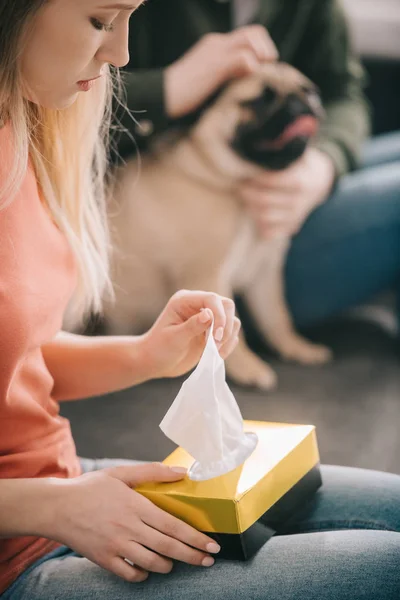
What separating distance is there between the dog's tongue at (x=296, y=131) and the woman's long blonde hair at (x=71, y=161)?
685 mm

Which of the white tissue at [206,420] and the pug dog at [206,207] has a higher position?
the white tissue at [206,420]

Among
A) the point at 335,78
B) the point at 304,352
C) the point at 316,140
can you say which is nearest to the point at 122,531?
the point at 304,352

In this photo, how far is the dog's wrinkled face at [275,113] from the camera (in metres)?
1.41

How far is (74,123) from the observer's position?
710 mm

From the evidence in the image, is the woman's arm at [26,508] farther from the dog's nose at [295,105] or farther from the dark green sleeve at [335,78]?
the dark green sleeve at [335,78]

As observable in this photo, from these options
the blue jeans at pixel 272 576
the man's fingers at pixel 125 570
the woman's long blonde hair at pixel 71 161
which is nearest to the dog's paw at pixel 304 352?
the woman's long blonde hair at pixel 71 161

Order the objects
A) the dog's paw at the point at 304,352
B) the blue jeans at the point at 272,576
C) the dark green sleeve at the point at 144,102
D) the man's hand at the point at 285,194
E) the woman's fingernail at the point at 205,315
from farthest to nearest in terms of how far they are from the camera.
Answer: the dog's paw at the point at 304,352 → the man's hand at the point at 285,194 → the dark green sleeve at the point at 144,102 → the woman's fingernail at the point at 205,315 → the blue jeans at the point at 272,576

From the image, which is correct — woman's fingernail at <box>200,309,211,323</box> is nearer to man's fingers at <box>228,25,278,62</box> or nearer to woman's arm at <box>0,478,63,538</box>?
woman's arm at <box>0,478,63,538</box>

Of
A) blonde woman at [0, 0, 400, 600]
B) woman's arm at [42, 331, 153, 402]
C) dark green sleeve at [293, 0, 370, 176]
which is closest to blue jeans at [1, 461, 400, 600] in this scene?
blonde woman at [0, 0, 400, 600]

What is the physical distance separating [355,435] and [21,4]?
3.23ft

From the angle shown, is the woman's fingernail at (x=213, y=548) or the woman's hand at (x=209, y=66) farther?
the woman's hand at (x=209, y=66)

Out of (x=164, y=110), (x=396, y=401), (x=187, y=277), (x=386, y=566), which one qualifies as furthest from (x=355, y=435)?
(x=386, y=566)

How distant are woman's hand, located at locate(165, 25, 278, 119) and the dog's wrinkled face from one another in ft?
0.11

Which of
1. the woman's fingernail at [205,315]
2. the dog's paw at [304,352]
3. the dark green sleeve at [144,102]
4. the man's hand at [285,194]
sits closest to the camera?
the woman's fingernail at [205,315]
